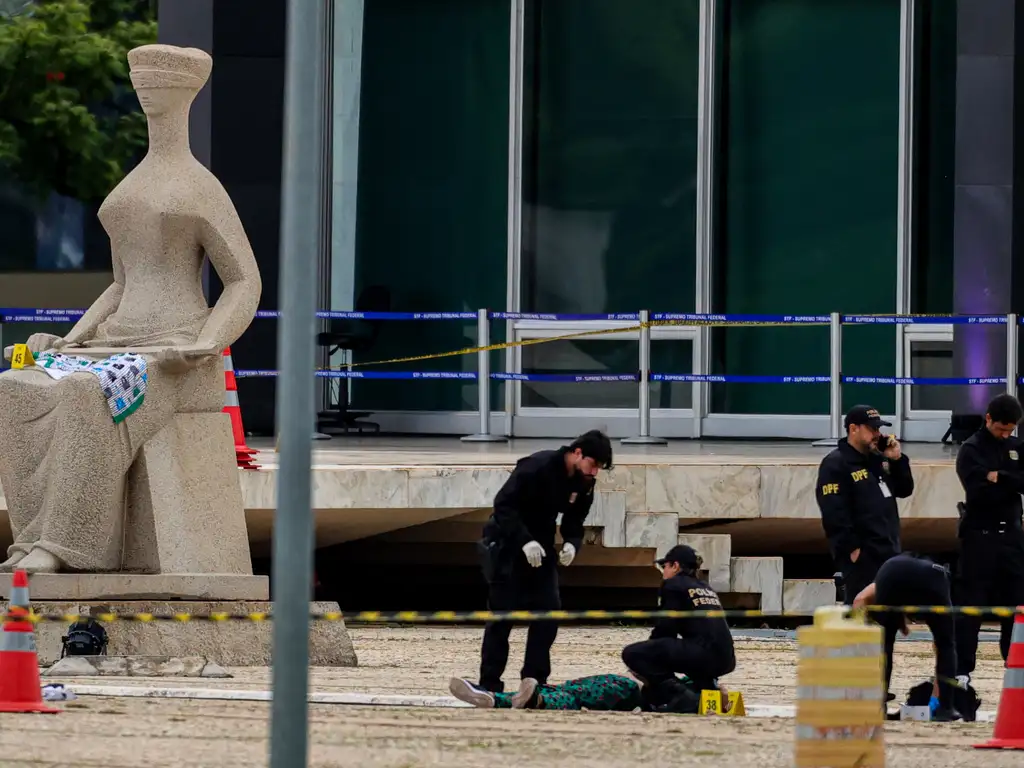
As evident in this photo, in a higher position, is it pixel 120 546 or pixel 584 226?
pixel 584 226

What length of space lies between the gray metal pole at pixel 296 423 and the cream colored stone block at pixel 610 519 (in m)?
9.15

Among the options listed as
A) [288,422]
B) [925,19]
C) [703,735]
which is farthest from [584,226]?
[288,422]

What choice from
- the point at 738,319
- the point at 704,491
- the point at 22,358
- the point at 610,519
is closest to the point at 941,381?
the point at 738,319

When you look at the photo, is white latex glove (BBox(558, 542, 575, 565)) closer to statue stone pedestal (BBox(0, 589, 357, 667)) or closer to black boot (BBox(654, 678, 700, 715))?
black boot (BBox(654, 678, 700, 715))

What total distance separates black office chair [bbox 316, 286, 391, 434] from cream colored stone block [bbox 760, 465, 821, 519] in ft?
21.6

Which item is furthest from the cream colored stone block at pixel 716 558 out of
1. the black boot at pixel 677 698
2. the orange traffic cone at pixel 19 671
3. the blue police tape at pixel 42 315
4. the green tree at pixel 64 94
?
the green tree at pixel 64 94

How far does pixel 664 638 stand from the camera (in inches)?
452

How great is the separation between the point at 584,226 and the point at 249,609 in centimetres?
1093

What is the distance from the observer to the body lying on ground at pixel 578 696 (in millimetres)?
11422

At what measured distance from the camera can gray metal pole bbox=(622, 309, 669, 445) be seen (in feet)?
64.4

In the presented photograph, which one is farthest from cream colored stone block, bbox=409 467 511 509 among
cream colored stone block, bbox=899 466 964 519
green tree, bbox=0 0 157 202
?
green tree, bbox=0 0 157 202

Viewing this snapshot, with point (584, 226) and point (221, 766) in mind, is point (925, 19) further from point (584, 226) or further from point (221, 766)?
point (221, 766)

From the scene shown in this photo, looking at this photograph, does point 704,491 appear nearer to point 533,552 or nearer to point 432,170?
point 533,552

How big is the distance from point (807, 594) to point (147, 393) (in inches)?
203
